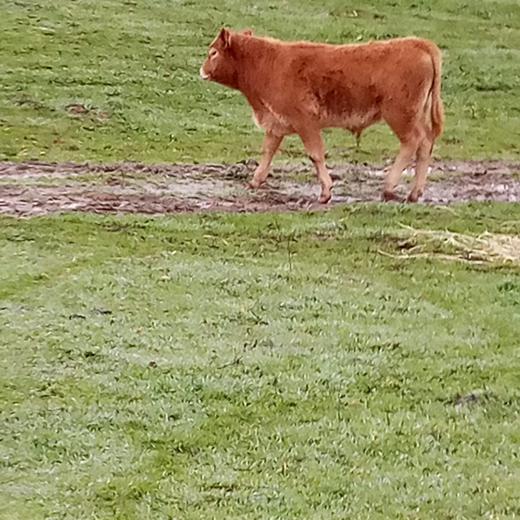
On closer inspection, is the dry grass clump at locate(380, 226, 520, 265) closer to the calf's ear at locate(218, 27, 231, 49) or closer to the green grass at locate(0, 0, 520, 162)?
the calf's ear at locate(218, 27, 231, 49)

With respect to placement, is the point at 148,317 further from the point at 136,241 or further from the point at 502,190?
the point at 502,190

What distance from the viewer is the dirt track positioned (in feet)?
32.6

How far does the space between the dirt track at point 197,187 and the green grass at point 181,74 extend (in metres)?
0.76

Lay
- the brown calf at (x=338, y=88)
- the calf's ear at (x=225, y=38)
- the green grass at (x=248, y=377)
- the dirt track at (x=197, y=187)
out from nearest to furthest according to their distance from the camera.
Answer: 1. the green grass at (x=248, y=377)
2. the dirt track at (x=197, y=187)
3. the brown calf at (x=338, y=88)
4. the calf's ear at (x=225, y=38)

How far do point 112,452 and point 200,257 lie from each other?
3.47m

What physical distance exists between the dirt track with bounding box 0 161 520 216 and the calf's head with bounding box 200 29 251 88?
0.89 meters

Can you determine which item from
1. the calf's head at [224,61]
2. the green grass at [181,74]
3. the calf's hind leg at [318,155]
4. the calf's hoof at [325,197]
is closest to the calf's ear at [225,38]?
the calf's head at [224,61]

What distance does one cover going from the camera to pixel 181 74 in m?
16.0

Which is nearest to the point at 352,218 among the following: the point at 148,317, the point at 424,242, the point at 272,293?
the point at 424,242

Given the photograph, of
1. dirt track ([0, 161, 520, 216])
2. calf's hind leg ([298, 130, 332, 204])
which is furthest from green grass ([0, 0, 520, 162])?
calf's hind leg ([298, 130, 332, 204])

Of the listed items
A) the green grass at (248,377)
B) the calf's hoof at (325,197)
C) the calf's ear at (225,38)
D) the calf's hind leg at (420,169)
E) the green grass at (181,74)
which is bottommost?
the green grass at (181,74)

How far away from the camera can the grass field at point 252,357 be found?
475 cm

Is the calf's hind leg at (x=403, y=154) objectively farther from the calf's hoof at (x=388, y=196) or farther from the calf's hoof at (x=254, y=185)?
the calf's hoof at (x=254, y=185)

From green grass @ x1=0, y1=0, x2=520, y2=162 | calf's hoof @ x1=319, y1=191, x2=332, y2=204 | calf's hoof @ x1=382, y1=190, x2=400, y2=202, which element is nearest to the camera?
calf's hoof @ x1=319, y1=191, x2=332, y2=204
